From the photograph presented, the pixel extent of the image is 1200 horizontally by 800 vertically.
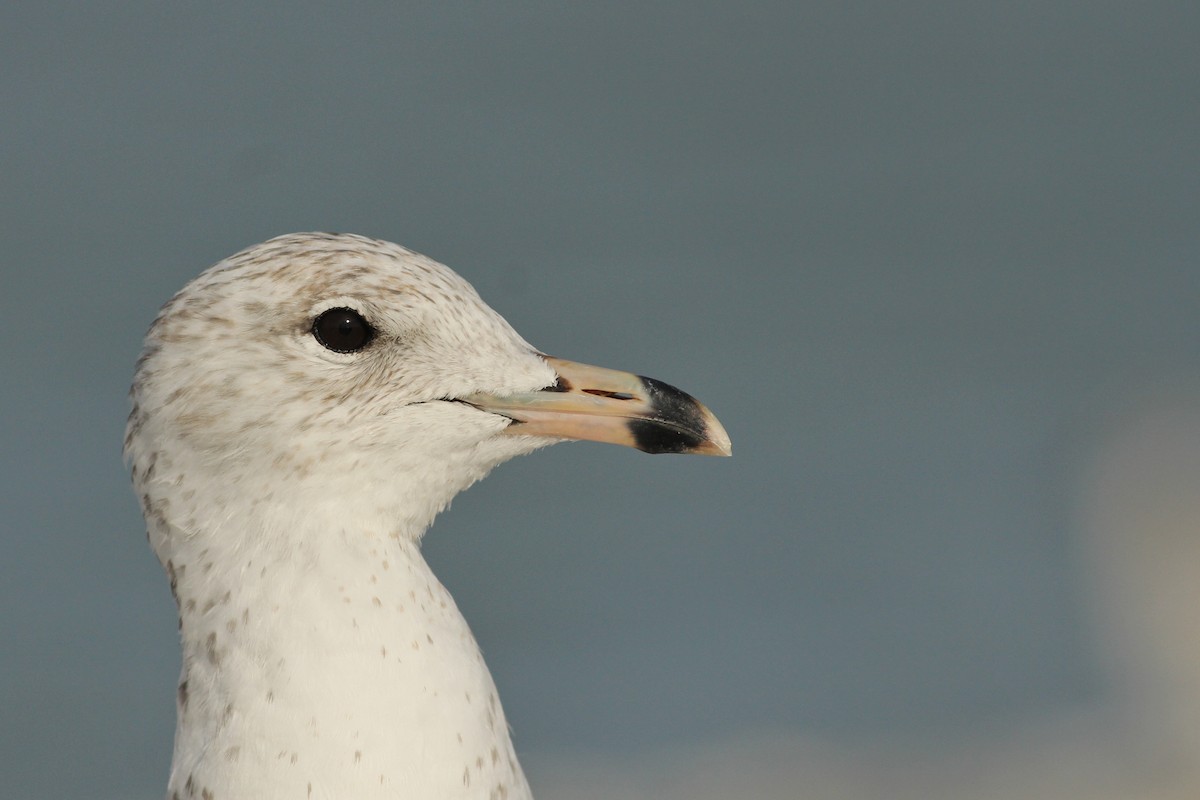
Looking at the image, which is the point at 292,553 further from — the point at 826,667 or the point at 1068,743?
the point at 826,667

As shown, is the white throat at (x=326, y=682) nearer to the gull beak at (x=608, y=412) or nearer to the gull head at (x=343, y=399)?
the gull head at (x=343, y=399)

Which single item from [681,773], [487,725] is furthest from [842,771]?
[487,725]

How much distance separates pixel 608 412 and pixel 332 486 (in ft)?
2.13

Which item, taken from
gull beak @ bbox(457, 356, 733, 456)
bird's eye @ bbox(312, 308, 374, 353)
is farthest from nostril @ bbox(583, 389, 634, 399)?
bird's eye @ bbox(312, 308, 374, 353)

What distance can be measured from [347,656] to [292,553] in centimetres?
25

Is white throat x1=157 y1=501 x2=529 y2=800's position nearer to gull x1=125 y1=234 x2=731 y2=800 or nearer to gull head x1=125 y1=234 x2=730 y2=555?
gull x1=125 y1=234 x2=731 y2=800

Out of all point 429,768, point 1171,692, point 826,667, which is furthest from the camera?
point 826,667

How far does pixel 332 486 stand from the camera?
360cm

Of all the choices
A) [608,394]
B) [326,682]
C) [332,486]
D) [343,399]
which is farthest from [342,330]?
[326,682]

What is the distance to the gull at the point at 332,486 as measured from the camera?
11.4ft

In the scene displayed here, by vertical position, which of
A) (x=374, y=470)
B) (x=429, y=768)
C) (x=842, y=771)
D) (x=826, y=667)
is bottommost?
(x=429, y=768)

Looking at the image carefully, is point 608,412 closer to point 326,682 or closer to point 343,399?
point 343,399

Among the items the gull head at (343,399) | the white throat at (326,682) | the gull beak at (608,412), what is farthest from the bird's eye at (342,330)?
the white throat at (326,682)

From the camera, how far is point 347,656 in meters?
3.49
